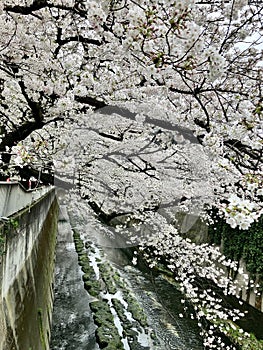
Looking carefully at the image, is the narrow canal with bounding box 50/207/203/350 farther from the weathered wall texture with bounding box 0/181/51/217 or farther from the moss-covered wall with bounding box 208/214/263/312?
the weathered wall texture with bounding box 0/181/51/217

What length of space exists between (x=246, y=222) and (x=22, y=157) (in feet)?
9.55

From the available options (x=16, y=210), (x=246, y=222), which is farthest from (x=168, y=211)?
(x=246, y=222)

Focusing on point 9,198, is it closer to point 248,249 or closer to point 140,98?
point 140,98

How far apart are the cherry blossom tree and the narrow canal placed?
129 centimetres

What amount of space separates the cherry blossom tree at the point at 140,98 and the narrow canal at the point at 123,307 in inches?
50.8

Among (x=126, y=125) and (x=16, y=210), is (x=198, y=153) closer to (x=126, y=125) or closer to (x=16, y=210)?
(x=126, y=125)

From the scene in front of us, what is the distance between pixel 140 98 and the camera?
6156mm

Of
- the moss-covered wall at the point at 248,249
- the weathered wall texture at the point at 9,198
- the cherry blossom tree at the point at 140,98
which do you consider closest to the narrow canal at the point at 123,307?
the cherry blossom tree at the point at 140,98

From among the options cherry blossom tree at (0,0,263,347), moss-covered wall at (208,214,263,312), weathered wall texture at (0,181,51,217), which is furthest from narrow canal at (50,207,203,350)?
weathered wall texture at (0,181,51,217)

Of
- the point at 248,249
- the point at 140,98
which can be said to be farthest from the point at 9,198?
the point at 248,249

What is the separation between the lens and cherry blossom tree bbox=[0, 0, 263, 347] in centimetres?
269

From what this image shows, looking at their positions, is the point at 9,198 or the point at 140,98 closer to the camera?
the point at 9,198

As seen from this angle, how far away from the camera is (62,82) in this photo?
17.7 ft

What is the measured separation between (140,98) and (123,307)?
235 inches
